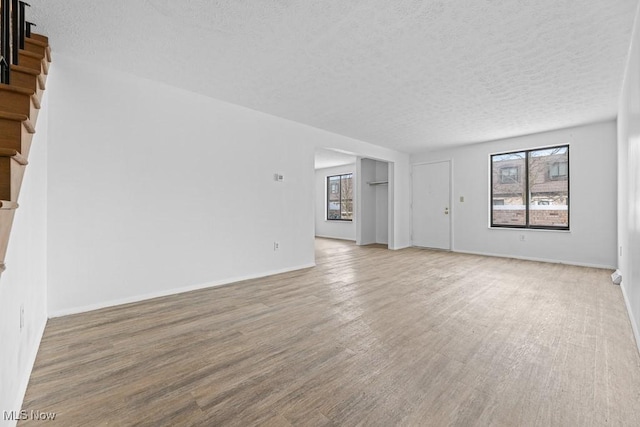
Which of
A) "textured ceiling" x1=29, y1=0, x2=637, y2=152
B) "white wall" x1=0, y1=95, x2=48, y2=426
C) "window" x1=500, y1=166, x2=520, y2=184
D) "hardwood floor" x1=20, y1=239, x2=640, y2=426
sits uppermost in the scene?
"textured ceiling" x1=29, y1=0, x2=637, y2=152

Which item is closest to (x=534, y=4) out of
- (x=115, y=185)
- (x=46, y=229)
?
(x=115, y=185)

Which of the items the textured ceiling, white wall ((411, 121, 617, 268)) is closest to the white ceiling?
white wall ((411, 121, 617, 268))

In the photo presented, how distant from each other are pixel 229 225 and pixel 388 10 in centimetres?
306

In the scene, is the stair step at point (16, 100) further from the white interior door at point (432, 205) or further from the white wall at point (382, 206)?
the white wall at point (382, 206)

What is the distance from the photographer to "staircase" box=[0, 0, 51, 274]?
4.17 feet

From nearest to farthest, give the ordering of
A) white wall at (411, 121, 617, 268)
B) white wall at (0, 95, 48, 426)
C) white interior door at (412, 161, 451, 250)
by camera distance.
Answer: white wall at (0, 95, 48, 426)
white wall at (411, 121, 617, 268)
white interior door at (412, 161, 451, 250)

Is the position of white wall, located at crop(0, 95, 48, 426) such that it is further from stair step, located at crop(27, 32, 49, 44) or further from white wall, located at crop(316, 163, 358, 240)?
white wall, located at crop(316, 163, 358, 240)

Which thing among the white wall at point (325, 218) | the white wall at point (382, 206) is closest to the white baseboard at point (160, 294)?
the white wall at point (382, 206)

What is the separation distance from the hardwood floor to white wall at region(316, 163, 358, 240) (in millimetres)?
5779

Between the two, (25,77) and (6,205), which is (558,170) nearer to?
(6,205)

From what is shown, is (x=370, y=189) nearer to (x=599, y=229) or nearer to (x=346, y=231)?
(x=346, y=231)

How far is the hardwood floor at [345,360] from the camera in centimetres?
148

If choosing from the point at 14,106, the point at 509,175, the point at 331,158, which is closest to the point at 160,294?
the point at 14,106

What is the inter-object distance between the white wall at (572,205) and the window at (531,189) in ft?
0.57
